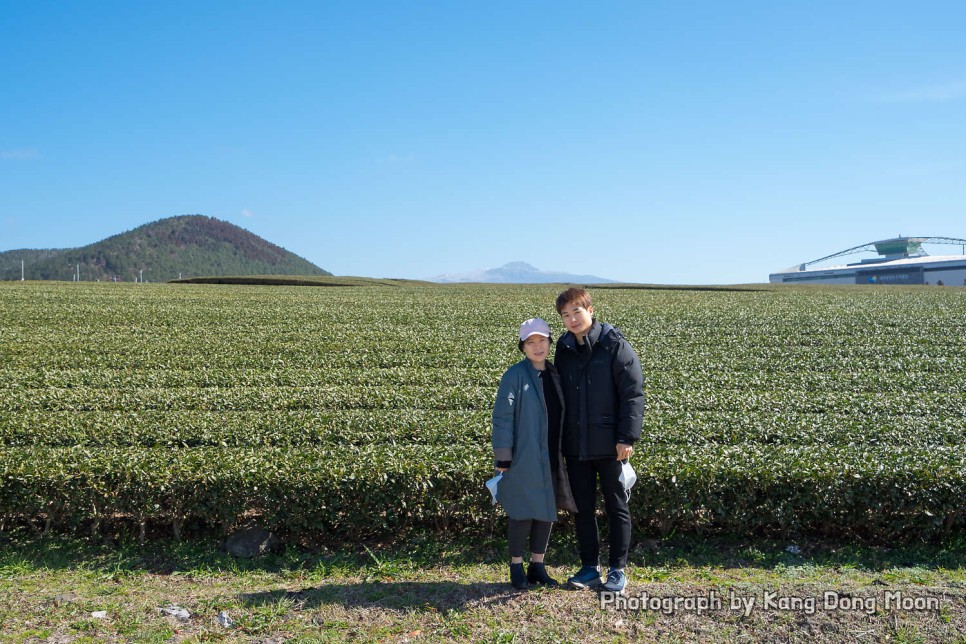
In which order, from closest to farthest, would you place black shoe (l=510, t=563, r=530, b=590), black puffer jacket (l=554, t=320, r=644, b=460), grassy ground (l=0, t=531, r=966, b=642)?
grassy ground (l=0, t=531, r=966, b=642) → black puffer jacket (l=554, t=320, r=644, b=460) → black shoe (l=510, t=563, r=530, b=590)

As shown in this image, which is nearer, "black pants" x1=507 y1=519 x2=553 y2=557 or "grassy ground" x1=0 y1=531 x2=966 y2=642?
"grassy ground" x1=0 y1=531 x2=966 y2=642

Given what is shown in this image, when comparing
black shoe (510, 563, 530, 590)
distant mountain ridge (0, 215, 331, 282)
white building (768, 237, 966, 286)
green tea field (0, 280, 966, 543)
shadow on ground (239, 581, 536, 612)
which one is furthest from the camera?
distant mountain ridge (0, 215, 331, 282)

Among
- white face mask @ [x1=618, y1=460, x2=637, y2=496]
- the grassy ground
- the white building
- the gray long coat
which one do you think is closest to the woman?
the gray long coat

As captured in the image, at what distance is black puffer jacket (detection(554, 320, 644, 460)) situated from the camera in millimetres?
4590

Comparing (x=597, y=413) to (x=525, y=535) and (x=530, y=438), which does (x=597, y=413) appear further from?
(x=525, y=535)

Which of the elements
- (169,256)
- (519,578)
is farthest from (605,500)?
(169,256)

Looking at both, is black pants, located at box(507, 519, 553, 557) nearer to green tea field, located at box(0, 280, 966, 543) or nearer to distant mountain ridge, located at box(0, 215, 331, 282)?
green tea field, located at box(0, 280, 966, 543)

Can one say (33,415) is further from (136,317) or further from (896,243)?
(896,243)

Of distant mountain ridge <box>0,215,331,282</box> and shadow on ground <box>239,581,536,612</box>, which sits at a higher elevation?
distant mountain ridge <box>0,215,331,282</box>

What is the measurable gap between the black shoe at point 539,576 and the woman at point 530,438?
265mm

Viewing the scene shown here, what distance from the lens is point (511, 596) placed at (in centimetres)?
477

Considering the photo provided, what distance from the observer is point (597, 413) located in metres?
4.62

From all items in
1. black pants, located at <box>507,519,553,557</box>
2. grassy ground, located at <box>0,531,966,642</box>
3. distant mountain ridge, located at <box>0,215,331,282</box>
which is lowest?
grassy ground, located at <box>0,531,966,642</box>

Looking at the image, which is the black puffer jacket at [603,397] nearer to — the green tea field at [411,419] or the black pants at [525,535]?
the black pants at [525,535]
